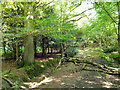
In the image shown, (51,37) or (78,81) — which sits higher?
(51,37)

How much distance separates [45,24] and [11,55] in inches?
330

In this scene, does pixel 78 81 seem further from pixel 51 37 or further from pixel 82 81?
pixel 51 37

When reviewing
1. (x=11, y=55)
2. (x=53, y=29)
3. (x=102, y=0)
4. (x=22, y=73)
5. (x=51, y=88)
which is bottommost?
(x=51, y=88)

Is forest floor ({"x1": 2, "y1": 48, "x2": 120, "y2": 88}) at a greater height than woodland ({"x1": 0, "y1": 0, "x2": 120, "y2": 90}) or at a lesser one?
lesser

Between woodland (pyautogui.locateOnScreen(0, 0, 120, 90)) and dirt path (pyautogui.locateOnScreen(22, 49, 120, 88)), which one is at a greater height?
woodland (pyautogui.locateOnScreen(0, 0, 120, 90))

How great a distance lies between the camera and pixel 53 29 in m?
3.83

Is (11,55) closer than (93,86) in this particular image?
No

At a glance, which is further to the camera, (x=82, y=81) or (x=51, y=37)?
(x=51, y=37)

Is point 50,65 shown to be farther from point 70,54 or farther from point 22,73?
point 70,54

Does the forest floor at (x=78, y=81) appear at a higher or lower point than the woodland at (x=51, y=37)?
lower

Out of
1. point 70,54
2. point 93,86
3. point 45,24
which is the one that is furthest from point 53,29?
point 70,54

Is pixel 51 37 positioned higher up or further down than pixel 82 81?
higher up

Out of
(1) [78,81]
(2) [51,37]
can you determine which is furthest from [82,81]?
(2) [51,37]

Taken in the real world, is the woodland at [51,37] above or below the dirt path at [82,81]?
above
